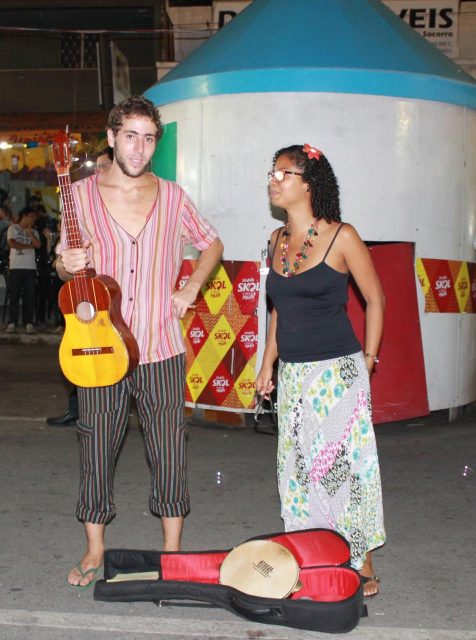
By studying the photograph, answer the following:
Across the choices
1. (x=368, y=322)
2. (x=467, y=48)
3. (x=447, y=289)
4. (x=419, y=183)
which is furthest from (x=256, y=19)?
(x=467, y=48)

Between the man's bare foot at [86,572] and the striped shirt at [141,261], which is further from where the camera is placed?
the man's bare foot at [86,572]

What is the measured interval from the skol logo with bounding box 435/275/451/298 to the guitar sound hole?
435 centimetres

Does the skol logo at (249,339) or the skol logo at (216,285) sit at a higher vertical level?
the skol logo at (216,285)

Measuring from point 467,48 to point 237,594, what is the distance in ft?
39.6

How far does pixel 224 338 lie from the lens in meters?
7.57

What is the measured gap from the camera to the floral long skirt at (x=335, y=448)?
399cm

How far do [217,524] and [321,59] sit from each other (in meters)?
3.82

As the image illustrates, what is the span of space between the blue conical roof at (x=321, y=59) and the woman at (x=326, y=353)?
10.5 ft

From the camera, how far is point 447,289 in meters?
7.67

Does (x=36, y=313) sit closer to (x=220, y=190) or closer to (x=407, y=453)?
(x=220, y=190)

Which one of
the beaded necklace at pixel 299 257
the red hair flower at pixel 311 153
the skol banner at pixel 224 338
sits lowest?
the skol banner at pixel 224 338

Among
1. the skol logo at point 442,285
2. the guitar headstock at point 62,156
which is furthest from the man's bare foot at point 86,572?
the skol logo at point 442,285

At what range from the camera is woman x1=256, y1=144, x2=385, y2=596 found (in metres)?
3.99

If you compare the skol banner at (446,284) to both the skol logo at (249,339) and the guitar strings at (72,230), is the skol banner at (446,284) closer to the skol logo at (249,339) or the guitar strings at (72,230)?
the skol logo at (249,339)
